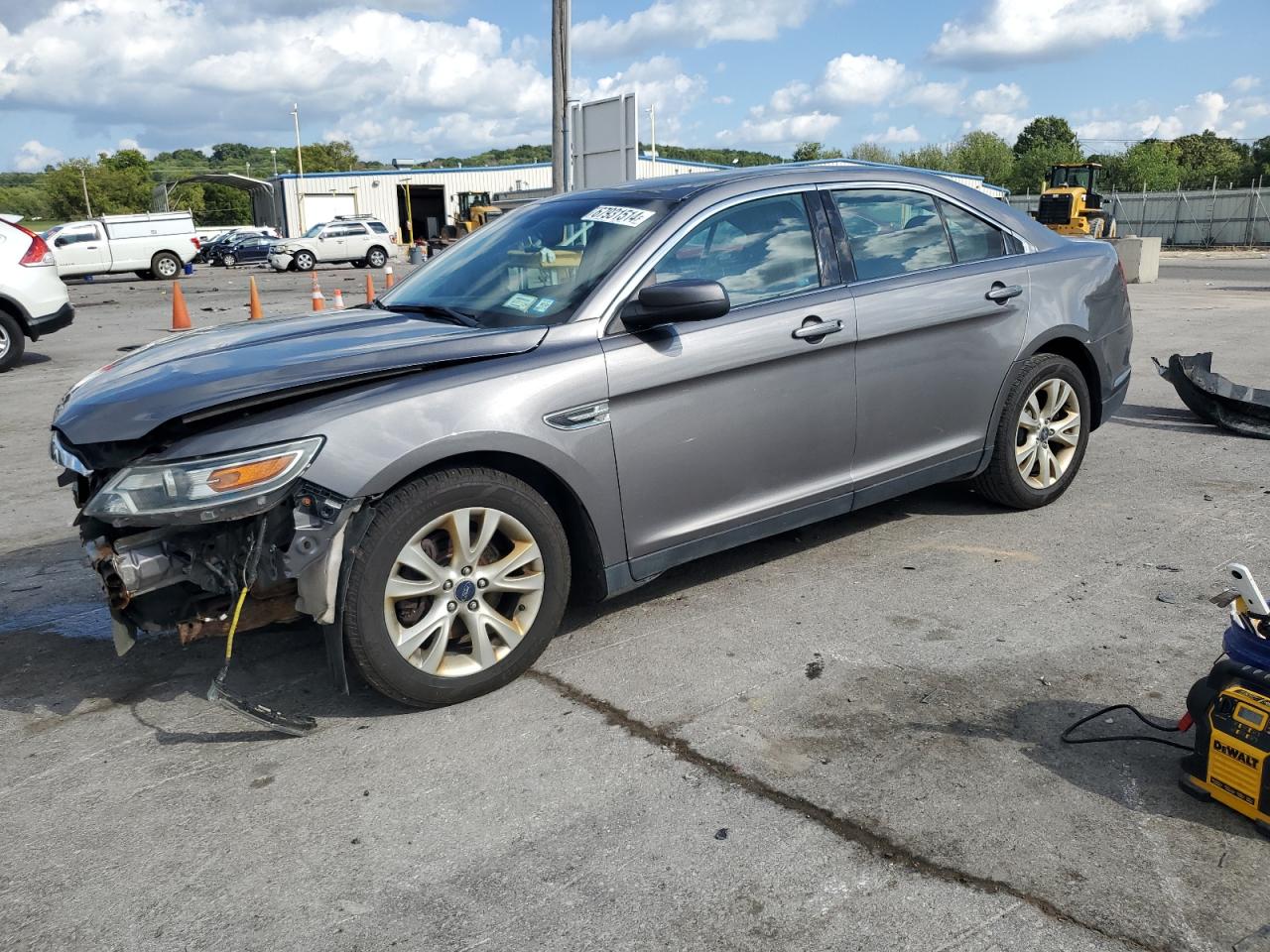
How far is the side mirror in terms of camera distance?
3699mm

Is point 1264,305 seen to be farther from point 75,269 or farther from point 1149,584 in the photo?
point 75,269

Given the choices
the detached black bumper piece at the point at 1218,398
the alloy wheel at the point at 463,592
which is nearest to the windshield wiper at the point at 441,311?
the alloy wheel at the point at 463,592

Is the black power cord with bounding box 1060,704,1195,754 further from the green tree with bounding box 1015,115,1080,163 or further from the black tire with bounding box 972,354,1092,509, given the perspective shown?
the green tree with bounding box 1015,115,1080,163

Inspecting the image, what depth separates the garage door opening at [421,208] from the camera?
5975 cm

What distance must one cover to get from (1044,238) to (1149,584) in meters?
1.92

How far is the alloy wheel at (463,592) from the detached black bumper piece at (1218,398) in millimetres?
5349

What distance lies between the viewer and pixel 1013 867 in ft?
8.50

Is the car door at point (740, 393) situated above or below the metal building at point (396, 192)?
below

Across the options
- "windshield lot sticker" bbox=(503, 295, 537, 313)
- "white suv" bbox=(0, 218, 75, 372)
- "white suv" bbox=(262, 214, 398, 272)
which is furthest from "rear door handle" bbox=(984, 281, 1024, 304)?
"white suv" bbox=(262, 214, 398, 272)

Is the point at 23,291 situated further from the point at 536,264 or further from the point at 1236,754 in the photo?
the point at 1236,754

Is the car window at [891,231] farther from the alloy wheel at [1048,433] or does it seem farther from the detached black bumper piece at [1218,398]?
the detached black bumper piece at [1218,398]

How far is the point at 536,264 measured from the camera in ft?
13.9

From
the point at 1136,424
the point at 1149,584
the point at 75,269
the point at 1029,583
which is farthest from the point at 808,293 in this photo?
the point at 75,269

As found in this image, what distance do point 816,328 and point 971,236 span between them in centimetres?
132
